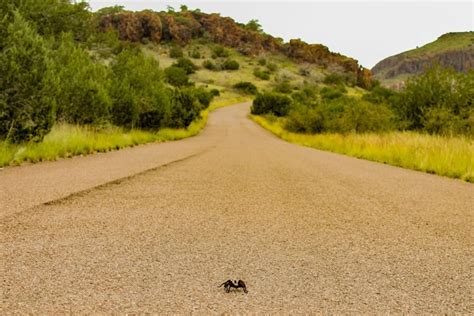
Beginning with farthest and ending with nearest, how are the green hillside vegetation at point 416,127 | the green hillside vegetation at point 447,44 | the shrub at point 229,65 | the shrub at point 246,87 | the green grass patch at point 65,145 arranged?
the green hillside vegetation at point 447,44 < the shrub at point 229,65 < the shrub at point 246,87 < the green hillside vegetation at point 416,127 < the green grass patch at point 65,145

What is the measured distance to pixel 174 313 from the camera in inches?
93.2

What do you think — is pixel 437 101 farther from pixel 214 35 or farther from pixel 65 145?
pixel 214 35

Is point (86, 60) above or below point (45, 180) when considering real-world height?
above

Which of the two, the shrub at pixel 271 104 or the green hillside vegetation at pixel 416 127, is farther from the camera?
the shrub at pixel 271 104

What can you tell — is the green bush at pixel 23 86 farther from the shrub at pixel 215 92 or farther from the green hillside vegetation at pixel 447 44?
the green hillside vegetation at pixel 447 44

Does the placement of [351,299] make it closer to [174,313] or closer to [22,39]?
[174,313]

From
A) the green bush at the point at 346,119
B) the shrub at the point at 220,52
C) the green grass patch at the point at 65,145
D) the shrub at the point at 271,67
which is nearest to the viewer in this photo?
the green grass patch at the point at 65,145

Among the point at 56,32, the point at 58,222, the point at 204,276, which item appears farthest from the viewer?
the point at 56,32

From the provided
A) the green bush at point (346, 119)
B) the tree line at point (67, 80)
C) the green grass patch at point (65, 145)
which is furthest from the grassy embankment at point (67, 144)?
the green bush at point (346, 119)

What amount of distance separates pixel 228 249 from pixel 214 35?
119197 mm

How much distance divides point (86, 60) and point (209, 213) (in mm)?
15561

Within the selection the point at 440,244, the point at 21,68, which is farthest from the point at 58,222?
the point at 21,68

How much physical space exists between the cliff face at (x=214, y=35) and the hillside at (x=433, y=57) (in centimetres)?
1606

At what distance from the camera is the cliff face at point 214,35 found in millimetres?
104438
